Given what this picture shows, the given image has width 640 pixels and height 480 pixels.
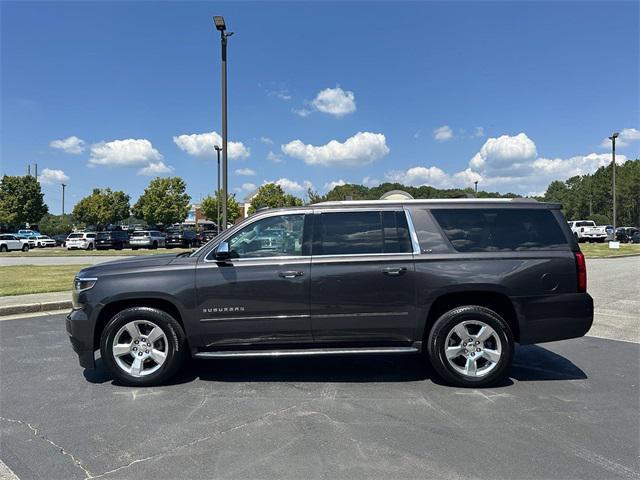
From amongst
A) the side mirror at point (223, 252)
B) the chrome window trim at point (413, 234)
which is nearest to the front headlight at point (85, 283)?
the side mirror at point (223, 252)

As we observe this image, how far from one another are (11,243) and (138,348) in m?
39.3

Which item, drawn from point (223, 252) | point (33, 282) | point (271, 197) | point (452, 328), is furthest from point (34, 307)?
point (271, 197)

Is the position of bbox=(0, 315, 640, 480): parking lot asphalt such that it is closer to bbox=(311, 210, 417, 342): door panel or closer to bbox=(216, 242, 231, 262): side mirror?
bbox=(311, 210, 417, 342): door panel

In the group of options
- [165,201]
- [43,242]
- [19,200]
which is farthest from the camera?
[165,201]

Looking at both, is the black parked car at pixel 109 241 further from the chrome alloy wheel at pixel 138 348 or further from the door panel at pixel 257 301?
the door panel at pixel 257 301

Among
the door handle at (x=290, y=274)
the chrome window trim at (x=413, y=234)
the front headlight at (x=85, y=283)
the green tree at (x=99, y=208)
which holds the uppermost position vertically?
the green tree at (x=99, y=208)

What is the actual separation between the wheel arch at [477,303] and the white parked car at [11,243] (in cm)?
4080

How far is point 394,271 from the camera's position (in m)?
4.52

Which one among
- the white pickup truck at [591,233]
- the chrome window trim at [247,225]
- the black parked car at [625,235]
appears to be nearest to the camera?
the chrome window trim at [247,225]

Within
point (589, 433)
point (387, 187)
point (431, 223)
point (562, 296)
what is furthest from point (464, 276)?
point (387, 187)

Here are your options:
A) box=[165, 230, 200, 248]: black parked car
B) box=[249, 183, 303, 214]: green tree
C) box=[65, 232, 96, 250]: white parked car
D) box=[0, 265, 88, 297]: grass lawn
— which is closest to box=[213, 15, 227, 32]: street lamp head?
box=[0, 265, 88, 297]: grass lawn

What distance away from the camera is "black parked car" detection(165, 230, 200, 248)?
3656 cm

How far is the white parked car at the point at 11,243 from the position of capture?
35.7 metres

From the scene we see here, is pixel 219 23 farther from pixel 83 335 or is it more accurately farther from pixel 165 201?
pixel 165 201
